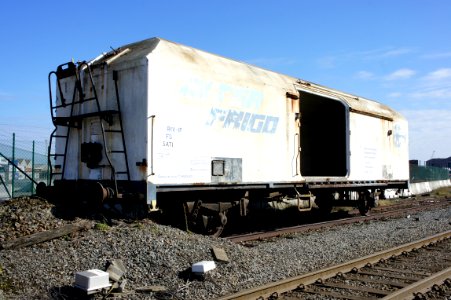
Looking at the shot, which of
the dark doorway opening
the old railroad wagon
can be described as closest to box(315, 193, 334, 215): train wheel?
the dark doorway opening

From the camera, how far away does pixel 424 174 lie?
40.5 meters

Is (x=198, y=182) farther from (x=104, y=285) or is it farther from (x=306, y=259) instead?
(x=104, y=285)

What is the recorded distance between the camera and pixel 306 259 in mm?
8039

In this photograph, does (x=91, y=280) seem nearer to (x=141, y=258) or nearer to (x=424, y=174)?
(x=141, y=258)

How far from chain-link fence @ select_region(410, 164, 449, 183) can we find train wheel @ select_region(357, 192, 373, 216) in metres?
22.6

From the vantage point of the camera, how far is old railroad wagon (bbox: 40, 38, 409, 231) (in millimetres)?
8086

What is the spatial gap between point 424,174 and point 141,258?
39090 millimetres

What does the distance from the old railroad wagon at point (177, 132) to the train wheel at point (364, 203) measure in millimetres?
3635

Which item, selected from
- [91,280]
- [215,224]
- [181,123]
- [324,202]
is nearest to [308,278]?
[91,280]

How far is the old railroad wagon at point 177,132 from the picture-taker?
26.5 ft

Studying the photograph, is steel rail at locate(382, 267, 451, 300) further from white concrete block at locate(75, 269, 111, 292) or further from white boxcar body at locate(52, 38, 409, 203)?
white boxcar body at locate(52, 38, 409, 203)

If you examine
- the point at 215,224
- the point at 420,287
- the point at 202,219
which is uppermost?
the point at 202,219

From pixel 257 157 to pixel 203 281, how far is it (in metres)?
4.60

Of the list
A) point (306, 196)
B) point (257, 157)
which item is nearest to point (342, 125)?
point (306, 196)
